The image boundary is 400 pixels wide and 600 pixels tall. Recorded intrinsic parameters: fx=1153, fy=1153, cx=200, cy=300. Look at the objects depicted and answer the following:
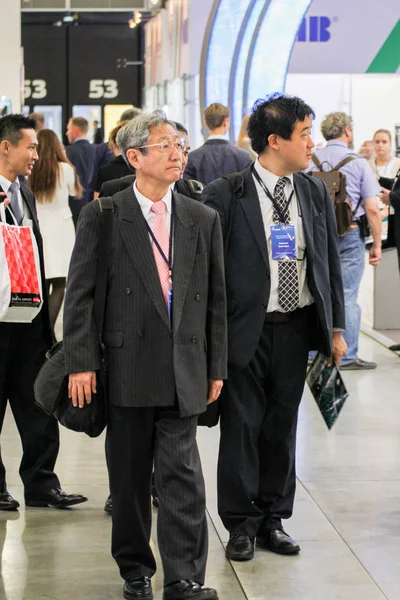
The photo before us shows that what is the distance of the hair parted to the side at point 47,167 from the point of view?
305 inches

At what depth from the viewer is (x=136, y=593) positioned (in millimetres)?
3570

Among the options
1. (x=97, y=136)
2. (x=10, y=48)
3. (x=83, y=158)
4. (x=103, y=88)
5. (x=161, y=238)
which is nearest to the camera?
(x=161, y=238)

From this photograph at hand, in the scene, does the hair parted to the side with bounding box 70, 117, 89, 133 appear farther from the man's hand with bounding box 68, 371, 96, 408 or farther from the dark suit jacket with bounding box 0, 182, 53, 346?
the man's hand with bounding box 68, 371, 96, 408

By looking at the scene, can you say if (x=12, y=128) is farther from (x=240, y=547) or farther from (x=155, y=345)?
(x=240, y=547)

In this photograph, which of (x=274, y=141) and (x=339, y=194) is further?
(x=339, y=194)

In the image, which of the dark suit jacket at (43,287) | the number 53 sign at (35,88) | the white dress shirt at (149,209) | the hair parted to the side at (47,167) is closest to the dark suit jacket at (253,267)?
the white dress shirt at (149,209)

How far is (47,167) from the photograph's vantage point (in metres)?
7.73

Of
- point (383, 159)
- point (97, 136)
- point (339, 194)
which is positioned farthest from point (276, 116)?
point (97, 136)

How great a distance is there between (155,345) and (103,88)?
29.3 meters

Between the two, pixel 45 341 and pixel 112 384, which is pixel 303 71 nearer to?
pixel 45 341

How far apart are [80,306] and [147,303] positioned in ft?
0.65

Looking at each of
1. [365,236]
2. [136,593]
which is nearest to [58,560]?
[136,593]

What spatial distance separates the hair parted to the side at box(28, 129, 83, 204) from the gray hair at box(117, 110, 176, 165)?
426cm

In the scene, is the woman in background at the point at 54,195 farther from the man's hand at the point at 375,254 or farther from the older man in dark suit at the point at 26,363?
the older man in dark suit at the point at 26,363
